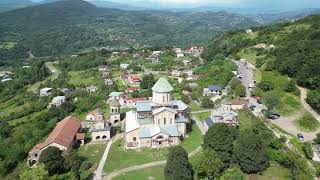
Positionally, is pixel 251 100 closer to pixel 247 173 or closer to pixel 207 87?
pixel 207 87

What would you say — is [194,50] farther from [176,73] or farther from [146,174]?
[146,174]

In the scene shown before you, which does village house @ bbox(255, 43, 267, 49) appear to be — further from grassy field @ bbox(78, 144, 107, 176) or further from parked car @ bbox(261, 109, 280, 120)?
grassy field @ bbox(78, 144, 107, 176)

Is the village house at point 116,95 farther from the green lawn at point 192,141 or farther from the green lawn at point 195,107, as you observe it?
the green lawn at point 192,141

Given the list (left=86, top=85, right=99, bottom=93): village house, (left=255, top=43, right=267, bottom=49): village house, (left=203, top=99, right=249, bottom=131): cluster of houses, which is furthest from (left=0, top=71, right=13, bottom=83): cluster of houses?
(left=203, top=99, right=249, bottom=131): cluster of houses

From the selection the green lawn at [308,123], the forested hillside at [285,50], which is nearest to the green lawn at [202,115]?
the green lawn at [308,123]

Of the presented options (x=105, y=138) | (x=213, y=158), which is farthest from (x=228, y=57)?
(x=213, y=158)

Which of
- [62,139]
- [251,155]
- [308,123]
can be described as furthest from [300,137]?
[62,139]
